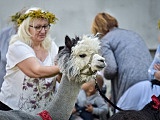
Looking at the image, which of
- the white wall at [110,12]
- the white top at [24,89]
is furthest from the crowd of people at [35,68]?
the white wall at [110,12]

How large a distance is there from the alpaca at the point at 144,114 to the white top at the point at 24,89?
2.21 ft

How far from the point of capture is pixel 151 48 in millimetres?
8617

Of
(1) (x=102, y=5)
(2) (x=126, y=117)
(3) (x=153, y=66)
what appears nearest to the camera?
(2) (x=126, y=117)

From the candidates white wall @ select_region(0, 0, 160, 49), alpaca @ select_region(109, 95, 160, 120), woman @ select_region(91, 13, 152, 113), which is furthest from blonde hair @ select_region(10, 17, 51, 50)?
white wall @ select_region(0, 0, 160, 49)

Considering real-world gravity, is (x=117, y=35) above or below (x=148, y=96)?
above

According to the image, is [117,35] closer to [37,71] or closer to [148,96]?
[148,96]

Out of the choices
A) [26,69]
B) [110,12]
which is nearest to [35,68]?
[26,69]

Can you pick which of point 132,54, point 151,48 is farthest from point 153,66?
point 151,48

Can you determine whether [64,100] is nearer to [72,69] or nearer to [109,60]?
[72,69]

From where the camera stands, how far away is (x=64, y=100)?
4.27 meters

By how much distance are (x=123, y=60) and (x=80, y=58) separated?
1.64m

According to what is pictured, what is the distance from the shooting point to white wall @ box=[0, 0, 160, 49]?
333 inches

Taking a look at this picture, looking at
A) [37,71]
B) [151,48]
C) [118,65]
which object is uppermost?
[37,71]

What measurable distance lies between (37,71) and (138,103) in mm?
1313
